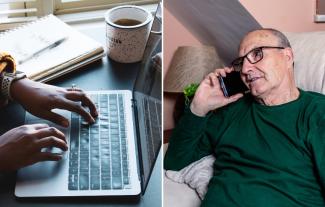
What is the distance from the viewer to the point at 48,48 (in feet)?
4.84

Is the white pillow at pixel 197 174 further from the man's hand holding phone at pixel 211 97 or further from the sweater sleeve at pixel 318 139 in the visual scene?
the sweater sleeve at pixel 318 139

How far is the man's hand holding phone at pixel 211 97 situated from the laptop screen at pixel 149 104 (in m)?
0.31

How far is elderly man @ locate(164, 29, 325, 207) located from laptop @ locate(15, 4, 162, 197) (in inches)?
13.6

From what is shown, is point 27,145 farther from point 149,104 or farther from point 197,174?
point 197,174

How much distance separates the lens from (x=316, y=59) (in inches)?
63.4

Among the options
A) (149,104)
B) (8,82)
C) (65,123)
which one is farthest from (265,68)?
(8,82)

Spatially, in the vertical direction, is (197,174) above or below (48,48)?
below

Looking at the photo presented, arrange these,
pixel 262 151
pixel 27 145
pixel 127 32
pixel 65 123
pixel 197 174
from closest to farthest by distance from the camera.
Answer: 1. pixel 27 145
2. pixel 65 123
3. pixel 127 32
4. pixel 262 151
5. pixel 197 174

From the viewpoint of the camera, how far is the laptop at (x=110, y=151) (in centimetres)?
109

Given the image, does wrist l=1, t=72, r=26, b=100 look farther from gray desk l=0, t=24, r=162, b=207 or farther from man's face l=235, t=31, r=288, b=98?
man's face l=235, t=31, r=288, b=98

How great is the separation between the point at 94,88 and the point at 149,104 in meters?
0.28

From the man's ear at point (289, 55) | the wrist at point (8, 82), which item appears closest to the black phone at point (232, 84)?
the man's ear at point (289, 55)

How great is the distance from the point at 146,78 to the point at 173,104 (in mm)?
902

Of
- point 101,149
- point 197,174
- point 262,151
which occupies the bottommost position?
point 197,174
